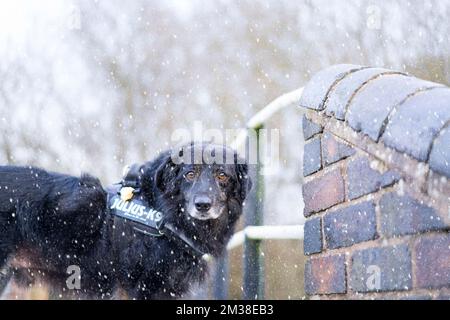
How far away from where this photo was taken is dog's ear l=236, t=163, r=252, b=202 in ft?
11.0

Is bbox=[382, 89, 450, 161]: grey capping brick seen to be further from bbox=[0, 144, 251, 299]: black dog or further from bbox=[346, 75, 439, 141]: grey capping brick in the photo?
bbox=[0, 144, 251, 299]: black dog

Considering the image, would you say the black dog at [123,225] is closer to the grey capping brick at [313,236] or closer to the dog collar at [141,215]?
the dog collar at [141,215]

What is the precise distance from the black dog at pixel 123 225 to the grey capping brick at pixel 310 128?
1.40m

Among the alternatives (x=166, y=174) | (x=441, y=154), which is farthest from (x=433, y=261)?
(x=166, y=174)

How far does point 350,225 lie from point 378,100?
350mm

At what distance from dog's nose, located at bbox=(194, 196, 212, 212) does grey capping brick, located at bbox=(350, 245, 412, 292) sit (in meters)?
1.75

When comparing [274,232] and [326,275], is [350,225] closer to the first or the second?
[326,275]

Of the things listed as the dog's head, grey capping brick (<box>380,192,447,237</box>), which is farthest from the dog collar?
grey capping brick (<box>380,192,447,237</box>)

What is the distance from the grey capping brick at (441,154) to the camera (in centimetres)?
122

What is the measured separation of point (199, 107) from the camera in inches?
242

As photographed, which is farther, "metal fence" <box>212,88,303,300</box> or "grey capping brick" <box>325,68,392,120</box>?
"metal fence" <box>212,88,303,300</box>

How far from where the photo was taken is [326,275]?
1.74m

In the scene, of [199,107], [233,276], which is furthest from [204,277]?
[199,107]
